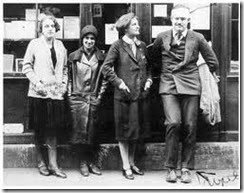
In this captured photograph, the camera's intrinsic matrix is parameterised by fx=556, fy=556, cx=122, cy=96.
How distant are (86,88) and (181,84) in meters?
1.22

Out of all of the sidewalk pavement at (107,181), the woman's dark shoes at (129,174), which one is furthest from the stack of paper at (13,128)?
the woman's dark shoes at (129,174)

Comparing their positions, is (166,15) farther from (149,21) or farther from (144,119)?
(144,119)

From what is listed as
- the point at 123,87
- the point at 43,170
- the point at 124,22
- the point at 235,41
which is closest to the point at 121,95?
the point at 123,87

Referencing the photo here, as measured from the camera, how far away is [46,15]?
757cm

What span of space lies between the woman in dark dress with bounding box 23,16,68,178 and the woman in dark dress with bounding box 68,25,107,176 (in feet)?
0.48

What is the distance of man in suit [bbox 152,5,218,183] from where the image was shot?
6926 mm

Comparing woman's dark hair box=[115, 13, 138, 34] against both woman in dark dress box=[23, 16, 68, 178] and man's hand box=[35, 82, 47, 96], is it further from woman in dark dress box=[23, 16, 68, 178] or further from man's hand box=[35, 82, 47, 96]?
man's hand box=[35, 82, 47, 96]

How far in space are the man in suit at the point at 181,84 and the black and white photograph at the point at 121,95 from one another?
1cm

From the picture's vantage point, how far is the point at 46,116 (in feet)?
23.3

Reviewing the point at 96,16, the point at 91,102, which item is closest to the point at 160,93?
the point at 91,102

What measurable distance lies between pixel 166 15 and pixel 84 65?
1423 mm

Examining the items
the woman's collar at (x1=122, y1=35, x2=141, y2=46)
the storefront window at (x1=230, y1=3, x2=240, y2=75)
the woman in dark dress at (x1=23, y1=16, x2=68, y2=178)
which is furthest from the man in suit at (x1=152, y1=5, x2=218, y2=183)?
the woman in dark dress at (x1=23, y1=16, x2=68, y2=178)
